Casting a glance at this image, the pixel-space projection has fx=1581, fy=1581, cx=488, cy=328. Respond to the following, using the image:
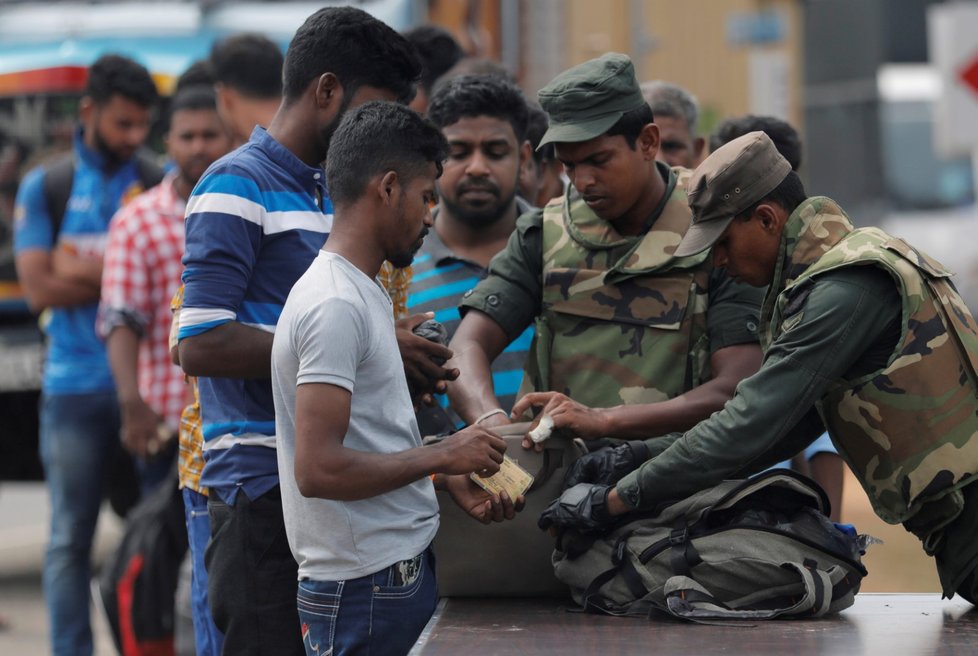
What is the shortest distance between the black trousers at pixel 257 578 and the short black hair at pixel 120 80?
120 inches

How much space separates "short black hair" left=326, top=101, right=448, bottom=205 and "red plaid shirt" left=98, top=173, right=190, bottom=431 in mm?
2484

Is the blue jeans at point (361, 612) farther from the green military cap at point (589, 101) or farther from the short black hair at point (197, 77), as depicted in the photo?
the short black hair at point (197, 77)

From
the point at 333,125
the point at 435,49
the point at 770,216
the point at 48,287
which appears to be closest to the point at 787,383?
the point at 770,216

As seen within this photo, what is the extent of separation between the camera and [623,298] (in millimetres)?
3957

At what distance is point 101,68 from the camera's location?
248 inches

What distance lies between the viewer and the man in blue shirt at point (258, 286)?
356 cm

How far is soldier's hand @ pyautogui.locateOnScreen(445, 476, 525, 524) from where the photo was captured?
11.5ft

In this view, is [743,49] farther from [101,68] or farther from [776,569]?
[776,569]

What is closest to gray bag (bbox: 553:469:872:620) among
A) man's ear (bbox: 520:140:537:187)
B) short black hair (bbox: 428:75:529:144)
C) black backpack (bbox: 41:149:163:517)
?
short black hair (bbox: 428:75:529:144)

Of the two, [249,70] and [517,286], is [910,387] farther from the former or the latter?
[249,70]

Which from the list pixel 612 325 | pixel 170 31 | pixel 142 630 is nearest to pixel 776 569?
pixel 612 325

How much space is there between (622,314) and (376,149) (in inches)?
35.1

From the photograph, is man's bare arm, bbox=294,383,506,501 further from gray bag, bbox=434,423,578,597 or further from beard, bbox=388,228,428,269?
gray bag, bbox=434,423,578,597

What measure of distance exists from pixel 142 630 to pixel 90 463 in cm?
74
